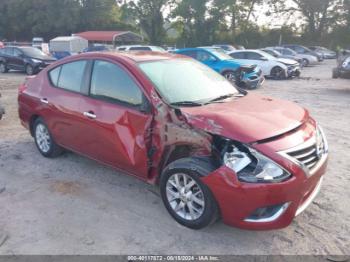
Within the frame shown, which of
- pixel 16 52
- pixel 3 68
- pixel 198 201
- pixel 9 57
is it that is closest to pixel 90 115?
pixel 198 201

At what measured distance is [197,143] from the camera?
3578mm

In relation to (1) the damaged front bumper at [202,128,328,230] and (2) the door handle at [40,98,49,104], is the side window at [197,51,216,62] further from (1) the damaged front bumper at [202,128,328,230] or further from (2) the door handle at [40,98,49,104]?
(1) the damaged front bumper at [202,128,328,230]

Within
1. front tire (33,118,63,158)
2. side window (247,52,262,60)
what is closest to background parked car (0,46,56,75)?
side window (247,52,262,60)

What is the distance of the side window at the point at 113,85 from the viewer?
162 inches

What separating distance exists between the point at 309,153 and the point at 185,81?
1628mm

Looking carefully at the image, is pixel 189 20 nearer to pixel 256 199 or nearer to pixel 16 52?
pixel 16 52

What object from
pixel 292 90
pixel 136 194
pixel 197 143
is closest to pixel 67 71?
pixel 136 194

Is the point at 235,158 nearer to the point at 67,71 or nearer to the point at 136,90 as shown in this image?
the point at 136,90

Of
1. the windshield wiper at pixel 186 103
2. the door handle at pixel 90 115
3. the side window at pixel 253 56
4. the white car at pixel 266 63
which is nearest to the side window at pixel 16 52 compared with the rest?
the white car at pixel 266 63

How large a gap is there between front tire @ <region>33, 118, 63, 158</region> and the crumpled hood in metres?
2.59

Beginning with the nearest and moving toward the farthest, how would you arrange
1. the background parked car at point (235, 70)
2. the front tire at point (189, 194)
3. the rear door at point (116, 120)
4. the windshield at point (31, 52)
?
1. the front tire at point (189, 194)
2. the rear door at point (116, 120)
3. the background parked car at point (235, 70)
4. the windshield at point (31, 52)

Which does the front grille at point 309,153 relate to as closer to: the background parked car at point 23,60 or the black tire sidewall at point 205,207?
the black tire sidewall at point 205,207

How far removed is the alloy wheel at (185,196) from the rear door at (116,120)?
0.43 meters

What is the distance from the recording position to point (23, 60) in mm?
19328
